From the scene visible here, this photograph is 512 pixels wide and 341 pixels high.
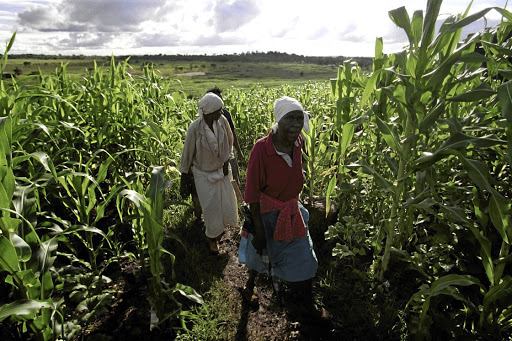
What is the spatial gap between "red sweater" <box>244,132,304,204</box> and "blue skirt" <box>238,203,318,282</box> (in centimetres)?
19

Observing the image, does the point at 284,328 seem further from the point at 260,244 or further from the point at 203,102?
the point at 203,102

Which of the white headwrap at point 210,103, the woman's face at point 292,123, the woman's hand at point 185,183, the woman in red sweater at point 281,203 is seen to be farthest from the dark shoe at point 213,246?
the woman's face at point 292,123

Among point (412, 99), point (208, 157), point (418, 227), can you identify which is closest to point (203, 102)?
point (208, 157)

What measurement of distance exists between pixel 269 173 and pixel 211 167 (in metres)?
1.17

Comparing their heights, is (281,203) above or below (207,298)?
above

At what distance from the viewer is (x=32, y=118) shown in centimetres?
260

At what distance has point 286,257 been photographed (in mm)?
2443

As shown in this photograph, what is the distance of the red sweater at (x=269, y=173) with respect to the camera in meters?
2.23

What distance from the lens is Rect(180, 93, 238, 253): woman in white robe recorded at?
3195 mm

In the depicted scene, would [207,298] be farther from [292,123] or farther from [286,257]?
[292,123]

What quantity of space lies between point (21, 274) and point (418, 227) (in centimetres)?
300

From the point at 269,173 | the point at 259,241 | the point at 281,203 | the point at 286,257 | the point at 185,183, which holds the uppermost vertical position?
the point at 269,173

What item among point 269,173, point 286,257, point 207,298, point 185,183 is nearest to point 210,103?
point 185,183

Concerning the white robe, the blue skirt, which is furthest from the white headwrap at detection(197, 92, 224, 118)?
the blue skirt
